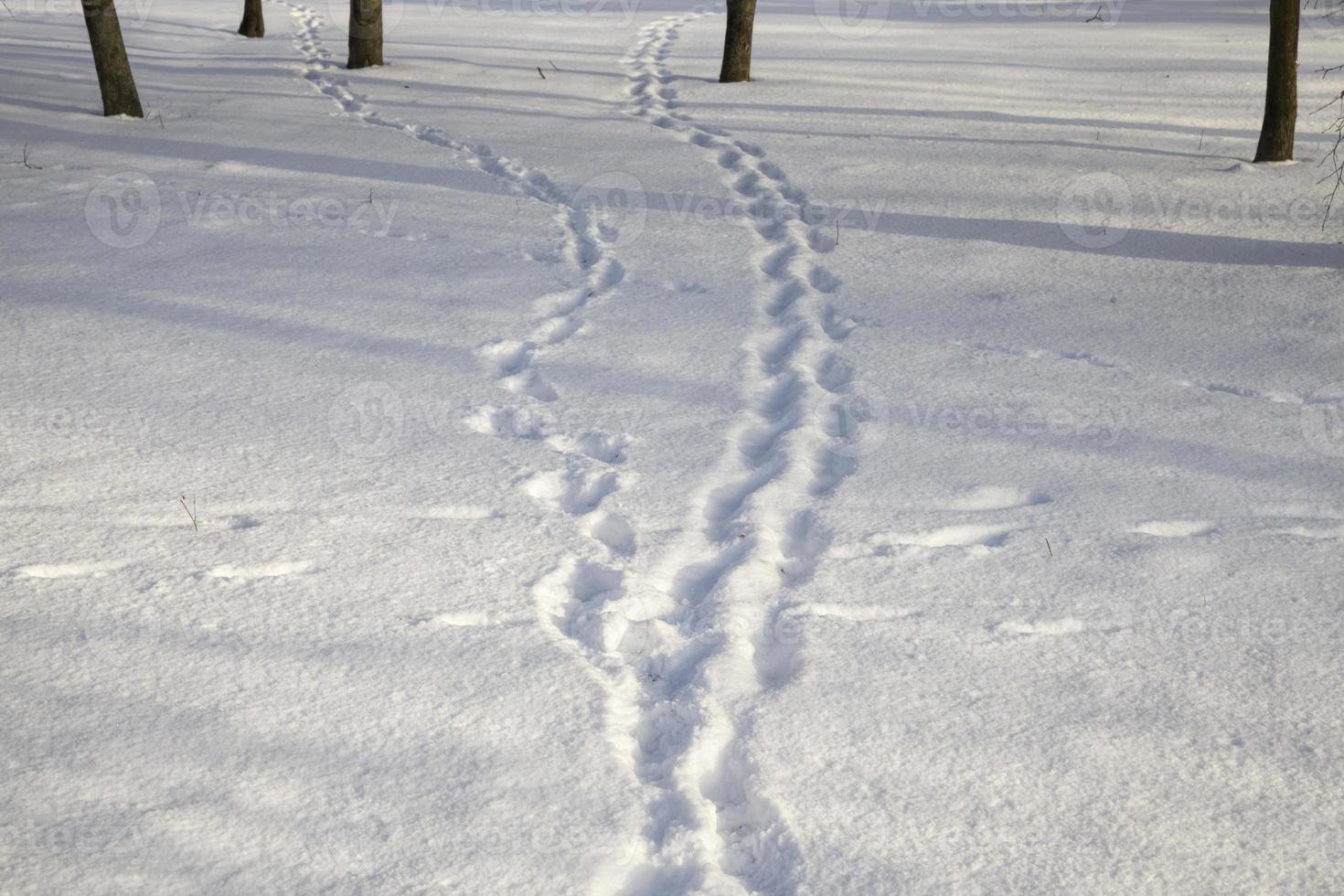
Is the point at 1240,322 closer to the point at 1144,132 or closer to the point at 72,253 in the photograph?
the point at 1144,132

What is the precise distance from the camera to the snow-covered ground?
2.13 meters

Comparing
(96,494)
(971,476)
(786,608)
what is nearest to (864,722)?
(786,608)

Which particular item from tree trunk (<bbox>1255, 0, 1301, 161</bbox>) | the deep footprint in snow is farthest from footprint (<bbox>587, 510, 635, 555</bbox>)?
tree trunk (<bbox>1255, 0, 1301, 161</bbox>)

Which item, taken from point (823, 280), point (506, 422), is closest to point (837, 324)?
point (823, 280)

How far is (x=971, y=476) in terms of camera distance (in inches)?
136

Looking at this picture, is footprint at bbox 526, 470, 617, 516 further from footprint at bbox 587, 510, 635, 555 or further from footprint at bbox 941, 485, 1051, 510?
footprint at bbox 941, 485, 1051, 510

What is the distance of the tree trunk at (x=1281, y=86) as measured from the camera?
5.76 m

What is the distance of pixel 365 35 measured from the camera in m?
10.8

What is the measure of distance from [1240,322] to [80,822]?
464 cm

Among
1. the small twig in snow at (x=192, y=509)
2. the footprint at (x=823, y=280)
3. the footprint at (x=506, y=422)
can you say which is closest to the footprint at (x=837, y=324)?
the footprint at (x=823, y=280)

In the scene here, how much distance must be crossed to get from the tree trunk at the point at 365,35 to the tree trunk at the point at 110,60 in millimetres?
2876

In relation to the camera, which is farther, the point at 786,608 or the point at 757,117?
the point at 757,117

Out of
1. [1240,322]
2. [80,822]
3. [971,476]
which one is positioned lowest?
[80,822]

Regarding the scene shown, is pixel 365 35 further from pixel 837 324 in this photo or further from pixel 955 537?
pixel 955 537
